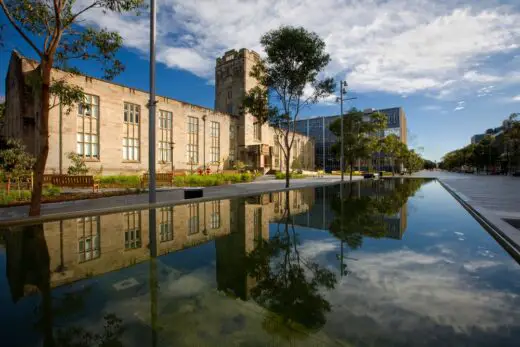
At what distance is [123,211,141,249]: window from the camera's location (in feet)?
22.1

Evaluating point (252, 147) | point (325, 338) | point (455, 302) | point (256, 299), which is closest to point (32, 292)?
point (256, 299)

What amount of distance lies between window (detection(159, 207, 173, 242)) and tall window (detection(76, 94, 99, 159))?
71.6 ft

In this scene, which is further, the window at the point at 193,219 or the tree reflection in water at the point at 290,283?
the window at the point at 193,219

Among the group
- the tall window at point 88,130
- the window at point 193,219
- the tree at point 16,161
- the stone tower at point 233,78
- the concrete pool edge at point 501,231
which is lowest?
the window at point 193,219

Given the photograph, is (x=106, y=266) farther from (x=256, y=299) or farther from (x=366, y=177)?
(x=366, y=177)

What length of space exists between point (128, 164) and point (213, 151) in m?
15.6

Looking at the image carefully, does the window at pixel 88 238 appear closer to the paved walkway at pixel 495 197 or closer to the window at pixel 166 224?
the window at pixel 166 224

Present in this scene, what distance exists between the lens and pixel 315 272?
15.8 ft

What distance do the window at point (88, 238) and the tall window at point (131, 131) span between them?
85.2ft

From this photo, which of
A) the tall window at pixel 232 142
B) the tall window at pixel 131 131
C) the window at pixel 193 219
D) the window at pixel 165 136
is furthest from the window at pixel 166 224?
the tall window at pixel 232 142

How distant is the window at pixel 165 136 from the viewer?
37.8 meters

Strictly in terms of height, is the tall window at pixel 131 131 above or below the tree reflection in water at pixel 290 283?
above

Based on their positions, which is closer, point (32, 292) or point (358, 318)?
point (358, 318)

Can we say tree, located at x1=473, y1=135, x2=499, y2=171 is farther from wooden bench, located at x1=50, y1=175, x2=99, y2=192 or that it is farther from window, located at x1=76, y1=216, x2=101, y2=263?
window, located at x1=76, y1=216, x2=101, y2=263
